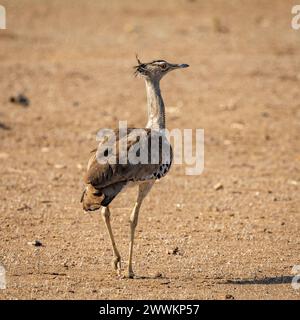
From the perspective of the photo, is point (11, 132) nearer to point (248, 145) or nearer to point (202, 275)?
point (248, 145)

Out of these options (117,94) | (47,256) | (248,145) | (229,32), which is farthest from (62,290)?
(229,32)

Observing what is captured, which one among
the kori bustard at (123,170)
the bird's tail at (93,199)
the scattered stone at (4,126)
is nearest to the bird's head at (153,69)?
the kori bustard at (123,170)

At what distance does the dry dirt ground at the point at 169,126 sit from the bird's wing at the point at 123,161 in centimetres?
64

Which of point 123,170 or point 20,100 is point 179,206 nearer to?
point 123,170

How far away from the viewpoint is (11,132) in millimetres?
9195

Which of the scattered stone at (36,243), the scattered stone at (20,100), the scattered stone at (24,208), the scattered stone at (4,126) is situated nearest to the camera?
the scattered stone at (36,243)

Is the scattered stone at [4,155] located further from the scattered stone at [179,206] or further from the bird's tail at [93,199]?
the bird's tail at [93,199]

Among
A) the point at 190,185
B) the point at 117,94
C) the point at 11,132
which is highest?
the point at 117,94

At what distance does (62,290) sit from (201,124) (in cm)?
532

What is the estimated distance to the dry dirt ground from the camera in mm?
5191

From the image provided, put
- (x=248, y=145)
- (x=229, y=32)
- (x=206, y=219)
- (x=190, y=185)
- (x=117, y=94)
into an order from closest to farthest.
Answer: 1. (x=206, y=219)
2. (x=190, y=185)
3. (x=248, y=145)
4. (x=117, y=94)
5. (x=229, y=32)

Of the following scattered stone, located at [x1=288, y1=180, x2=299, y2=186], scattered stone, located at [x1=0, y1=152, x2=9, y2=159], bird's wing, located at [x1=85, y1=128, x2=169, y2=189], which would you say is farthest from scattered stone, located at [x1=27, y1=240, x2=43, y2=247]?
scattered stone, located at [x1=288, y1=180, x2=299, y2=186]

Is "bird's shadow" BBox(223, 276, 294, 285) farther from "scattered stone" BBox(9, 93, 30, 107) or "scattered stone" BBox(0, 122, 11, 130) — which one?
"scattered stone" BBox(9, 93, 30, 107)

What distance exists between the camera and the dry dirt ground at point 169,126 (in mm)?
5191
